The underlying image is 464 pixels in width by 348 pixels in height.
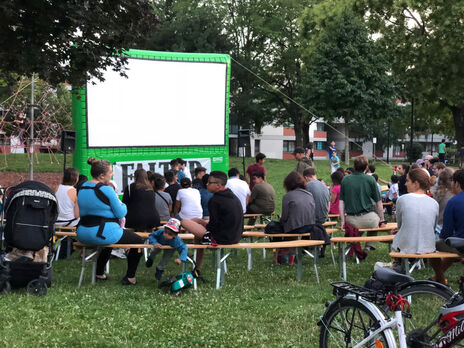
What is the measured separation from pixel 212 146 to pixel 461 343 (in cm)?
1468

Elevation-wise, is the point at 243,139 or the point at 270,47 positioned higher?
the point at 270,47

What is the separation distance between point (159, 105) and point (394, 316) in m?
13.8

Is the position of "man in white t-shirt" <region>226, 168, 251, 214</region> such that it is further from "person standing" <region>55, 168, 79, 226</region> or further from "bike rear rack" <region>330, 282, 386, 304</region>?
"bike rear rack" <region>330, 282, 386, 304</region>

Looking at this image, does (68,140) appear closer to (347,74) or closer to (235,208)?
(235,208)

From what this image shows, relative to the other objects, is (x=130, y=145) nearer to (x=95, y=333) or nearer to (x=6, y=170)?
(x=95, y=333)

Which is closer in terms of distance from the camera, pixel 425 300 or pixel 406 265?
pixel 425 300

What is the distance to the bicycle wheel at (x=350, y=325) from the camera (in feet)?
14.5

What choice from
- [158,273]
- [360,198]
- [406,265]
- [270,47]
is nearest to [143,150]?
[360,198]

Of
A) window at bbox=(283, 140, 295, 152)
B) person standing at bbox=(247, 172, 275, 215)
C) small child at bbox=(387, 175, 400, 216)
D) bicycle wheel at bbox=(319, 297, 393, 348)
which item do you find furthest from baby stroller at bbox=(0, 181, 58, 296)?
window at bbox=(283, 140, 295, 152)

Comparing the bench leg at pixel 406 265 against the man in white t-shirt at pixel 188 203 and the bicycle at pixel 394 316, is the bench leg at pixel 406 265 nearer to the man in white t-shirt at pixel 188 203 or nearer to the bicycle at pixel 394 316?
the bicycle at pixel 394 316

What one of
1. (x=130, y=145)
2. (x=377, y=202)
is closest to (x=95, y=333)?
(x=377, y=202)

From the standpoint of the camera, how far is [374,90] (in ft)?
143

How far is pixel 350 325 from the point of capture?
473cm

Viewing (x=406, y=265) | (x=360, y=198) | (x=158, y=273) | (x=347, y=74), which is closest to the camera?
(x=406, y=265)
